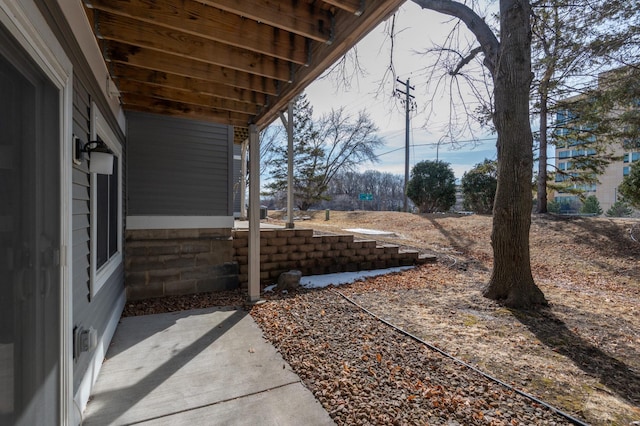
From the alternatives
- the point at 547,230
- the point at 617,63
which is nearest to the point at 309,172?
the point at 547,230

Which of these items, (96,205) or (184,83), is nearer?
(96,205)

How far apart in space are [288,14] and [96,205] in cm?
219

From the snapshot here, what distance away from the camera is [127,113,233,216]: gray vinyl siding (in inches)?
172

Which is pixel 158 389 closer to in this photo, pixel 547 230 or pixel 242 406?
pixel 242 406

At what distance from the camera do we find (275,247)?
209 inches

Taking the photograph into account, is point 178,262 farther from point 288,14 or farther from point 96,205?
point 288,14

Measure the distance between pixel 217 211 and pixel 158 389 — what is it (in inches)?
118

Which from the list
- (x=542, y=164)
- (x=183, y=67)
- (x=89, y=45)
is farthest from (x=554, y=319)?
(x=542, y=164)

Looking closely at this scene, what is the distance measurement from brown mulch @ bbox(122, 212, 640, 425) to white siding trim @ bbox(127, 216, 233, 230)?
1063mm

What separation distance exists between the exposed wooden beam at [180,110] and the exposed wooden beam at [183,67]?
939 millimetres

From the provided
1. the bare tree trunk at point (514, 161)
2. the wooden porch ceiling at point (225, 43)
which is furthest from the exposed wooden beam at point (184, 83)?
the bare tree trunk at point (514, 161)

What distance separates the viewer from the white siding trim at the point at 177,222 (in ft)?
14.3

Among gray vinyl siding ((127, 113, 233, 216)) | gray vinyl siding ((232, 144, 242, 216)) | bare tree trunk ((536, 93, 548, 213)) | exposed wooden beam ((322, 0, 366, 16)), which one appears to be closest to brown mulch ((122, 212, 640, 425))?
gray vinyl siding ((127, 113, 233, 216))

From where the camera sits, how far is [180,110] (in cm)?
417
